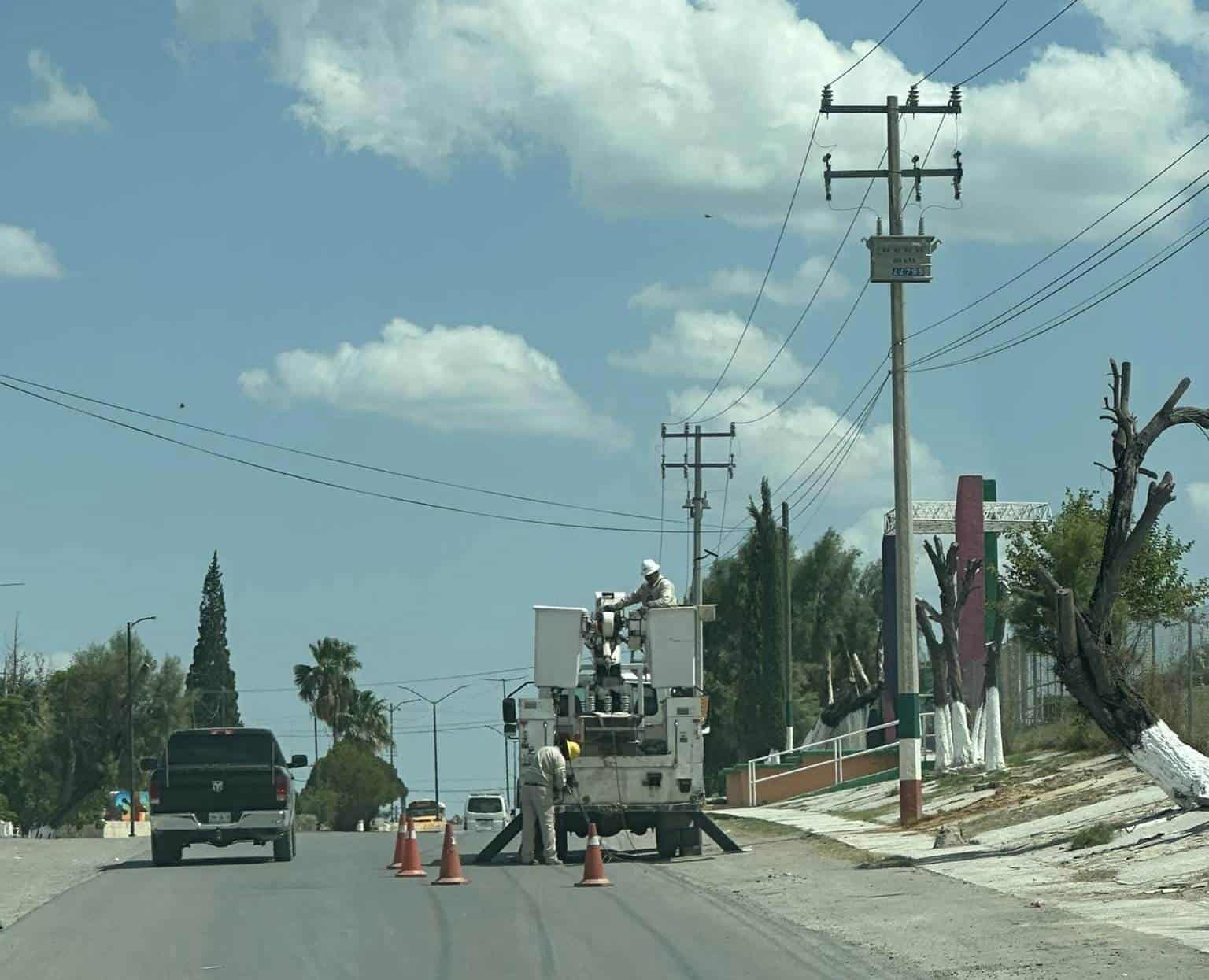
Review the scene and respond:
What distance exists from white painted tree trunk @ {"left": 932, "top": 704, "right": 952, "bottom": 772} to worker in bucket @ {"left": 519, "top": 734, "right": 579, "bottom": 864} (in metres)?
14.7

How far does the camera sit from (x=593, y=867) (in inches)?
864

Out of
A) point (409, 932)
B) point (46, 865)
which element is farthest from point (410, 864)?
point (46, 865)

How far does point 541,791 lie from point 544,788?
79 millimetres

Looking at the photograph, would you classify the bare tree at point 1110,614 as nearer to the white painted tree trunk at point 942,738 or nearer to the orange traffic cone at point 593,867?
the orange traffic cone at point 593,867

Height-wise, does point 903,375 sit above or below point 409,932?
above

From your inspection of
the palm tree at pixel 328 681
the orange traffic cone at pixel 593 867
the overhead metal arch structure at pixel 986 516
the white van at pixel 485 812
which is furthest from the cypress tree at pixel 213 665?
the orange traffic cone at pixel 593 867

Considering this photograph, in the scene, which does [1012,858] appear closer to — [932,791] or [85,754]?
[932,791]

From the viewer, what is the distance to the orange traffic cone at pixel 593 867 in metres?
21.8

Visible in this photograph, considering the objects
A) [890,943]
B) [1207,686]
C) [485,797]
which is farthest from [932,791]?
[485,797]

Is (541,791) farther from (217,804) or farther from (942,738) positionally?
(942,738)

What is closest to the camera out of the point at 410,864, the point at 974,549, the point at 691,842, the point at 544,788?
the point at 410,864

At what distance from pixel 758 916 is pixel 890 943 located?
8.48 feet

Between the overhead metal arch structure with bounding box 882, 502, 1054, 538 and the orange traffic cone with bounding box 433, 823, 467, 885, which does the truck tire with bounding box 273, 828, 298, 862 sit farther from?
the overhead metal arch structure with bounding box 882, 502, 1054, 538

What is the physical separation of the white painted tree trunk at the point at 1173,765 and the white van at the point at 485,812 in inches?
1627
